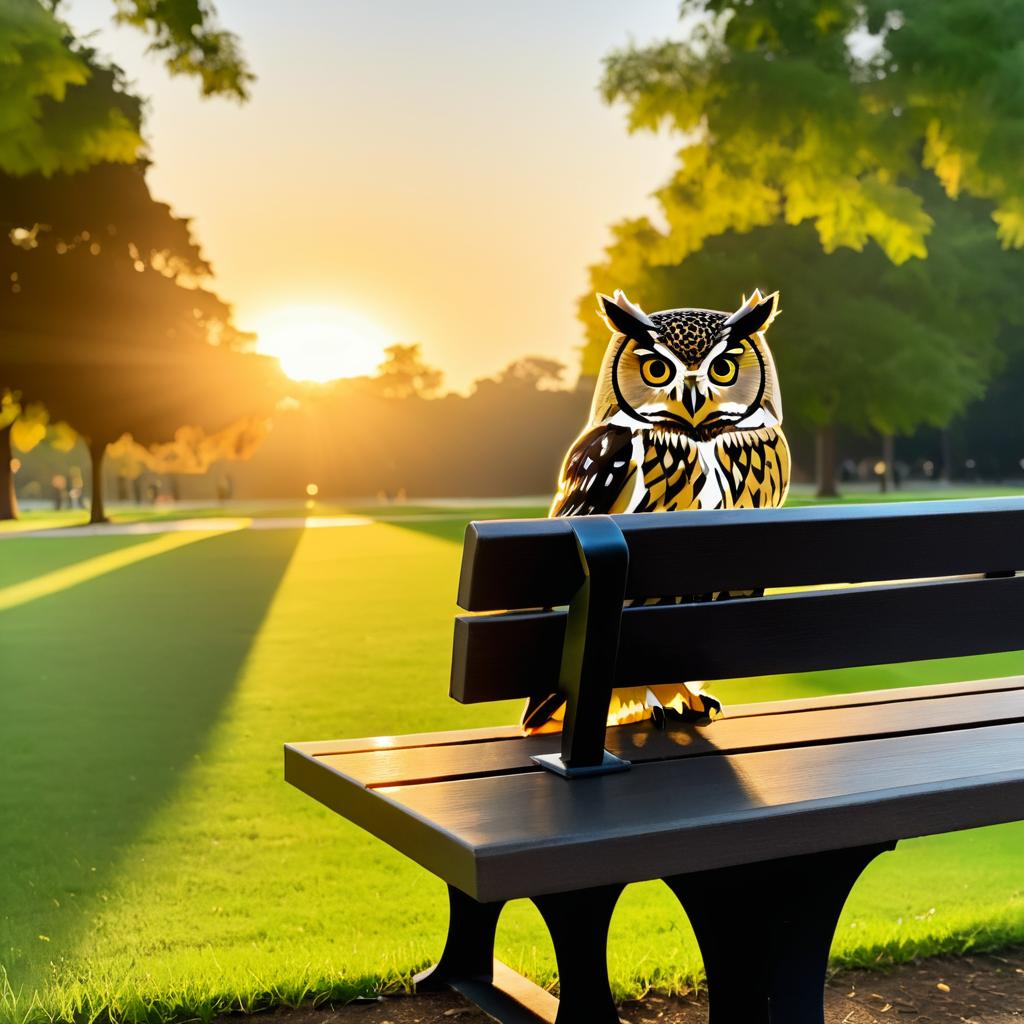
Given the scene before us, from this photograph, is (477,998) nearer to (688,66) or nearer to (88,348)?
(688,66)

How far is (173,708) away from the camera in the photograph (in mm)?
6926

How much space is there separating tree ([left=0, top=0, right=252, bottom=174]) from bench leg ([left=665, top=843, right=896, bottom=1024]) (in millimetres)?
7415

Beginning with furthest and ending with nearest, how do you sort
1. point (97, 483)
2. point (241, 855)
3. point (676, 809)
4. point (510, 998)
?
point (97, 483) < point (241, 855) < point (510, 998) < point (676, 809)

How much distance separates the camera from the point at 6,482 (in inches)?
1436

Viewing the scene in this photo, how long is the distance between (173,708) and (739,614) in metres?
5.14

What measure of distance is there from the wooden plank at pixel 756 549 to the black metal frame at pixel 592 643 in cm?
4

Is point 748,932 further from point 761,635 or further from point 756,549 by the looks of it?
point 756,549

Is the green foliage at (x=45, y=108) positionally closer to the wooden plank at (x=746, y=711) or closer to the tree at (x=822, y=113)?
the tree at (x=822, y=113)

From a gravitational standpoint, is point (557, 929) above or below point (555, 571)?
below

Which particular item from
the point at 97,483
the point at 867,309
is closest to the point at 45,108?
the point at 867,309

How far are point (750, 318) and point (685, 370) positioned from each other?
21cm

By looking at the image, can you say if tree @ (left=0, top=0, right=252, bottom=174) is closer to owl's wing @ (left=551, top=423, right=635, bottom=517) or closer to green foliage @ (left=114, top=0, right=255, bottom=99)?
green foliage @ (left=114, top=0, right=255, bottom=99)

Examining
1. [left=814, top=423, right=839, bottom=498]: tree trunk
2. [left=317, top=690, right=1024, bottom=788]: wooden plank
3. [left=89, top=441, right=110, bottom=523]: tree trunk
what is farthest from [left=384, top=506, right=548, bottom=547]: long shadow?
[left=317, top=690, right=1024, bottom=788]: wooden plank

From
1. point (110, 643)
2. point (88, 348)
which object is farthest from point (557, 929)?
point (88, 348)
